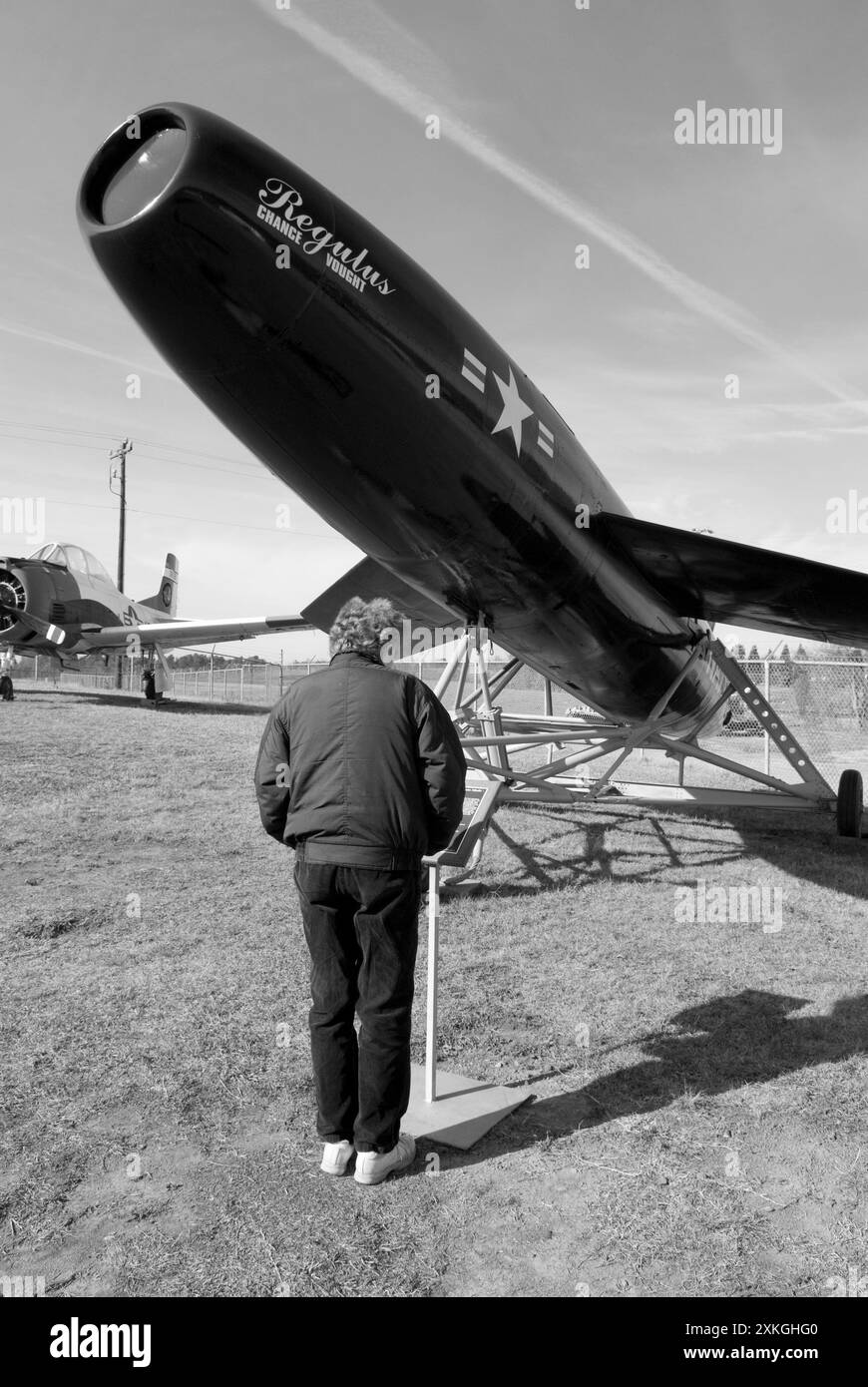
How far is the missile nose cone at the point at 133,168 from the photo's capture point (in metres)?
3.31

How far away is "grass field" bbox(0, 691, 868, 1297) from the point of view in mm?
2309

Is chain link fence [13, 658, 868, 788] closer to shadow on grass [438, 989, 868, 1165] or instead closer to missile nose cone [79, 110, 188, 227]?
shadow on grass [438, 989, 868, 1165]

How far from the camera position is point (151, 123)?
3371mm

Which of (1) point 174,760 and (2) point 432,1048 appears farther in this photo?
(1) point 174,760

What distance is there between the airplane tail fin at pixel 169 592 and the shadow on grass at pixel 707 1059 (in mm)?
28138

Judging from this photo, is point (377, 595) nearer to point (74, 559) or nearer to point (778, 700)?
point (74, 559)

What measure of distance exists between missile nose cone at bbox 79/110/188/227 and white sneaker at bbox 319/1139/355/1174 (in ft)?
11.8

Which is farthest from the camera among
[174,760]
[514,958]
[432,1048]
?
[174,760]

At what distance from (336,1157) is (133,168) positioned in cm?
389

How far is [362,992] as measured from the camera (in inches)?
106
